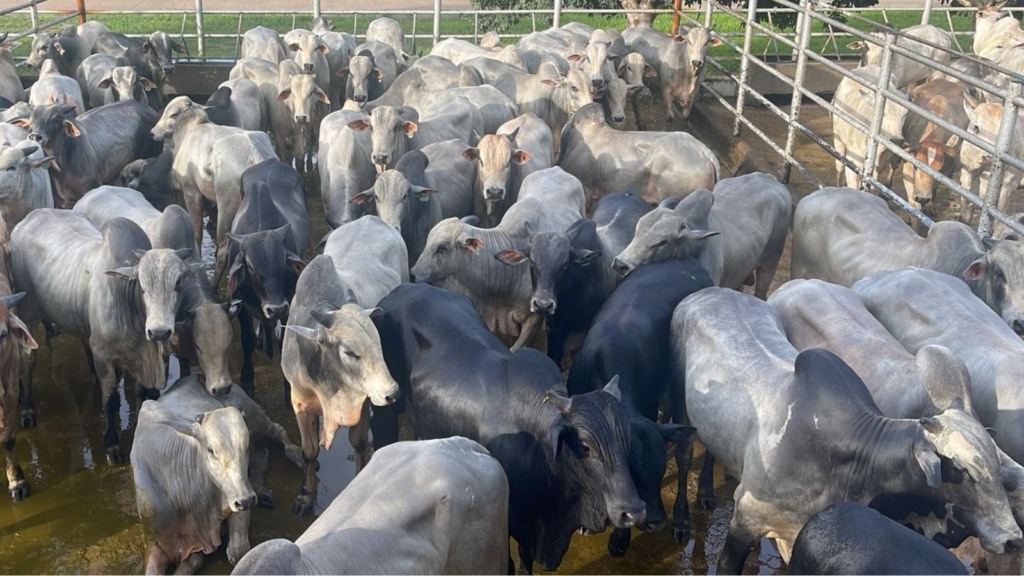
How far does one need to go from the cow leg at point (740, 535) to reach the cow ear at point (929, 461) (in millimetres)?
872

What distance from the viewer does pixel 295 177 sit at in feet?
28.6

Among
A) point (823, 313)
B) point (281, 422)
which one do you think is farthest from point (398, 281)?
point (823, 313)

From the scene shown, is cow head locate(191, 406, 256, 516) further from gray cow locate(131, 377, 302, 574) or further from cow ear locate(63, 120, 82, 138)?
cow ear locate(63, 120, 82, 138)

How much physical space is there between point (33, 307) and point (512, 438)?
3959 millimetres

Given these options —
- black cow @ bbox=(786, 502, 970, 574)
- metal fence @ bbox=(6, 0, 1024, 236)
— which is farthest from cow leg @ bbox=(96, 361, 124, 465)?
metal fence @ bbox=(6, 0, 1024, 236)

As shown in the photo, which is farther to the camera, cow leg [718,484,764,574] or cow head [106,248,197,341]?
cow head [106,248,197,341]

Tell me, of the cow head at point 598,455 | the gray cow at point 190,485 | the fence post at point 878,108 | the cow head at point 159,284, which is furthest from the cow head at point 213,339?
the fence post at point 878,108

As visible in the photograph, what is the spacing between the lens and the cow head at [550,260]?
6883 mm

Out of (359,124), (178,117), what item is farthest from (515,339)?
(178,117)

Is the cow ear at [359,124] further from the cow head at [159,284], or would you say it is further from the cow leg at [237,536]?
the cow leg at [237,536]

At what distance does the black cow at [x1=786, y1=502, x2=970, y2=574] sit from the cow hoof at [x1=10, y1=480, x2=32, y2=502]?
4.30 meters

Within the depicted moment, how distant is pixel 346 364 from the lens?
5.67 m

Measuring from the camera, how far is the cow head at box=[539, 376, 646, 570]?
4891mm

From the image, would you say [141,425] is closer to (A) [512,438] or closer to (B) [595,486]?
(A) [512,438]
